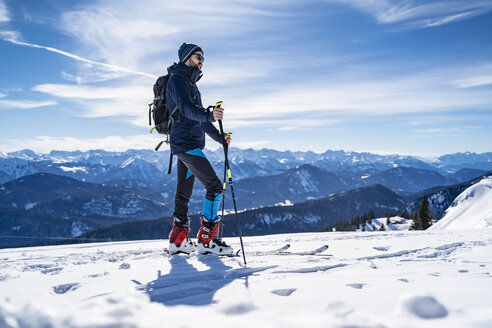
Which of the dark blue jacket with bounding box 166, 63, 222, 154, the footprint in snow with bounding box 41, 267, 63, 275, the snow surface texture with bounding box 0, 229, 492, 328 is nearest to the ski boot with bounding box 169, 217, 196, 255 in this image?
the snow surface texture with bounding box 0, 229, 492, 328

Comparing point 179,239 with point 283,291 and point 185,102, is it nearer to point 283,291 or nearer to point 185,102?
point 185,102

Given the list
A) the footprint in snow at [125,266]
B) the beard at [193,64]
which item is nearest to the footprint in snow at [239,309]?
the footprint in snow at [125,266]

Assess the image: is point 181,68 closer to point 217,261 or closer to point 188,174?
point 188,174

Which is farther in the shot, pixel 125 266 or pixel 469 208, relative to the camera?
pixel 469 208

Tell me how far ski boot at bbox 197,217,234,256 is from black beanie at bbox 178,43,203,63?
137 inches

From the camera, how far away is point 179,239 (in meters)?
6.74

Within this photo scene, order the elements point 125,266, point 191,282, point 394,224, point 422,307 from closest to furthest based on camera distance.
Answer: point 422,307 < point 191,282 < point 125,266 < point 394,224

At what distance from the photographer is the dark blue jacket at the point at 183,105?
5.87 meters

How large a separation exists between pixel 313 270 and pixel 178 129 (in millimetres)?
3774

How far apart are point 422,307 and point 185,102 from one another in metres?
4.84

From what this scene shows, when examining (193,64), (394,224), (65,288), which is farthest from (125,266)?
(394,224)

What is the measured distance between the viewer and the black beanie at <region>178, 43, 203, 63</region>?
6.32 m

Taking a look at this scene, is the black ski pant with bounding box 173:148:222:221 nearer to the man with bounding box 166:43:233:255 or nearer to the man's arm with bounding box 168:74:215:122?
the man with bounding box 166:43:233:255

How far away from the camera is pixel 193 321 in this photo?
206 centimetres
